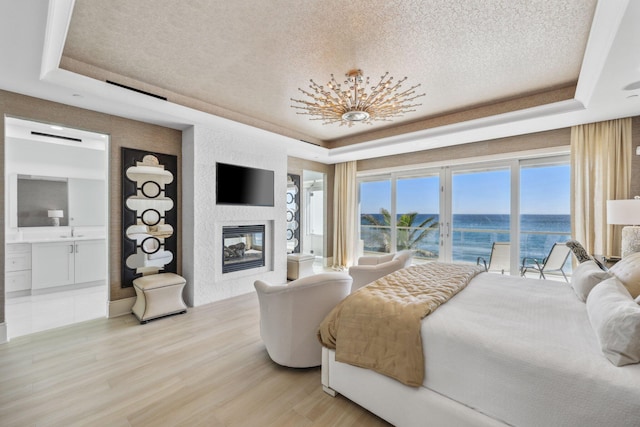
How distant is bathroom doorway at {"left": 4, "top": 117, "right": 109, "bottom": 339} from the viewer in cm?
384

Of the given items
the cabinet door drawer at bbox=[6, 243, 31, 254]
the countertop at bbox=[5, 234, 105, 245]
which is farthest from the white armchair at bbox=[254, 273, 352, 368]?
the cabinet door drawer at bbox=[6, 243, 31, 254]

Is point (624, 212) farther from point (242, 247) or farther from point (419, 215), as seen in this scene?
point (242, 247)

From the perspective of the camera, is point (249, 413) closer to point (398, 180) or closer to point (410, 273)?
point (410, 273)

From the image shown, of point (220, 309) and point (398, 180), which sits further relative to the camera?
point (398, 180)

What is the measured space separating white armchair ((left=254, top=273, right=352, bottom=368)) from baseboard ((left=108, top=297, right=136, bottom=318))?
7.62ft

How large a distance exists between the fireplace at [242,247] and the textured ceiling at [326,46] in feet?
6.44

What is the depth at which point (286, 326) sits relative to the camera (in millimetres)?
2160

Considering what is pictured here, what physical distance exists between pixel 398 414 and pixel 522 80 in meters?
3.58

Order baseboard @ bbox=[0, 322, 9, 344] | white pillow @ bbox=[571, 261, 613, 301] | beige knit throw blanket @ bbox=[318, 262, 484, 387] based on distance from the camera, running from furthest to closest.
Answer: baseboard @ bbox=[0, 322, 9, 344] < white pillow @ bbox=[571, 261, 613, 301] < beige knit throw blanket @ bbox=[318, 262, 484, 387]

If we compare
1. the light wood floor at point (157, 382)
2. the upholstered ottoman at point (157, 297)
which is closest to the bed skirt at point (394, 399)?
the light wood floor at point (157, 382)

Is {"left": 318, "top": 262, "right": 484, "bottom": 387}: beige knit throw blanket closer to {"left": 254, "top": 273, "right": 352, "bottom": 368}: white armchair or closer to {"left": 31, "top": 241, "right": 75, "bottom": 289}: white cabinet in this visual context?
{"left": 254, "top": 273, "right": 352, "bottom": 368}: white armchair

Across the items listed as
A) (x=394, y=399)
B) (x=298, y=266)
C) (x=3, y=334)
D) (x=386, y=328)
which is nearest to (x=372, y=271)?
(x=386, y=328)

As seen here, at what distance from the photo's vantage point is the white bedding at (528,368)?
1083mm

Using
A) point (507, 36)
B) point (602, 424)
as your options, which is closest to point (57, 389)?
point (602, 424)
